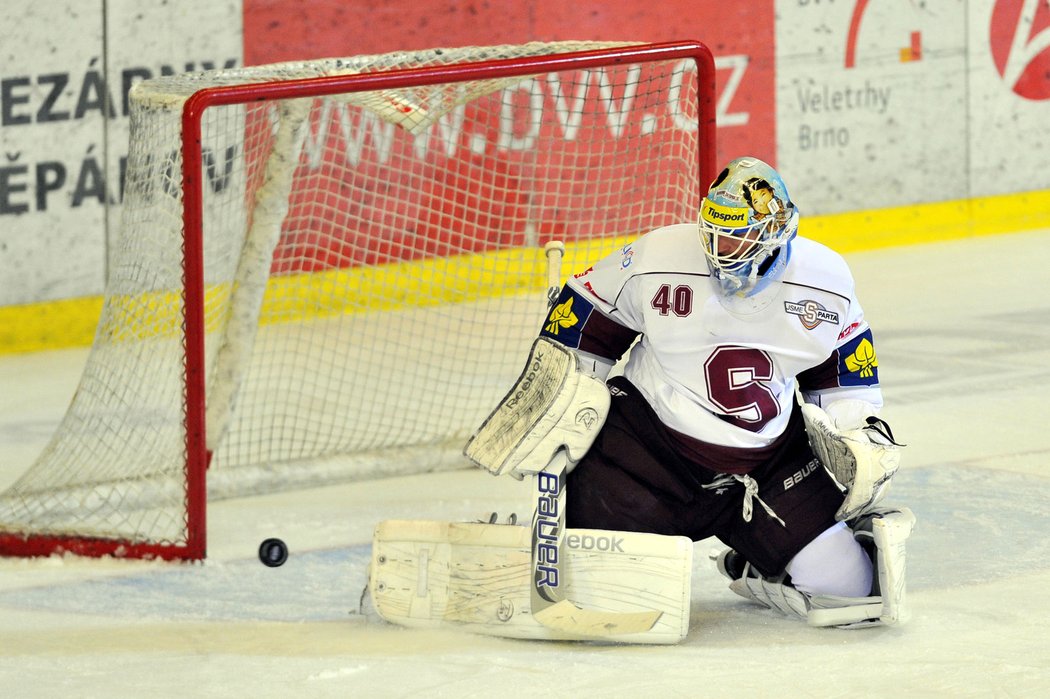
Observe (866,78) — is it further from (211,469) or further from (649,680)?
(649,680)

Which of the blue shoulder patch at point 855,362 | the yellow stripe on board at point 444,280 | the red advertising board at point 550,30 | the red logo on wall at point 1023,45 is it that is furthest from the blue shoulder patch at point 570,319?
the red logo on wall at point 1023,45

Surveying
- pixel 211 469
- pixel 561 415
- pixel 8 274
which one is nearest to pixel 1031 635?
pixel 561 415

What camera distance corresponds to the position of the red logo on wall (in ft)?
31.5

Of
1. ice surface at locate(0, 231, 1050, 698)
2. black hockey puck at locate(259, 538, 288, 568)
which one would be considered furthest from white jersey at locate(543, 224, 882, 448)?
black hockey puck at locate(259, 538, 288, 568)

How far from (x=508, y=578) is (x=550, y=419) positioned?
33 cm

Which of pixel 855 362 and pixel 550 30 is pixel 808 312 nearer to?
pixel 855 362

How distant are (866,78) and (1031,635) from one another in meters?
5.75

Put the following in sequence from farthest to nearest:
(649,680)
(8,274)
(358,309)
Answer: (8,274) < (358,309) < (649,680)

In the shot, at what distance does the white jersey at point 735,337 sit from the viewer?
3.87m

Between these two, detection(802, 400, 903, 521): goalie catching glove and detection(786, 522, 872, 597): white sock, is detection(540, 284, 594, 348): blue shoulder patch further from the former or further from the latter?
detection(786, 522, 872, 597): white sock

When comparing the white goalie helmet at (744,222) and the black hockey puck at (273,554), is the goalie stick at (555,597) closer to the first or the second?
the white goalie helmet at (744,222)

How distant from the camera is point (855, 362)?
395 cm

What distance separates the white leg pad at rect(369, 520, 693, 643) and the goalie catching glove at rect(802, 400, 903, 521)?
1.14ft

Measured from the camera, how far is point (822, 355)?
12.8 ft
